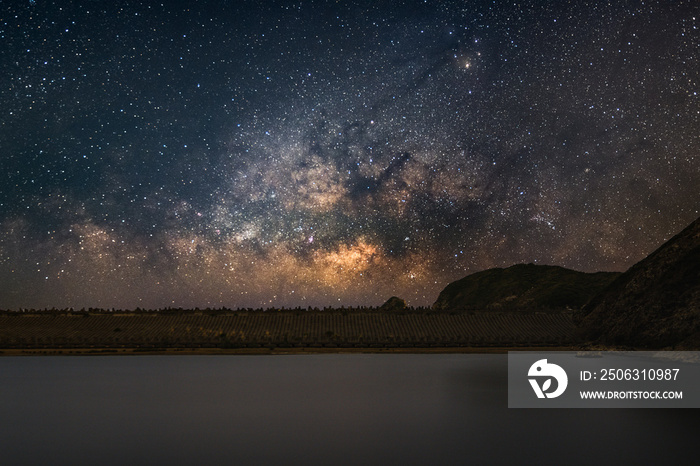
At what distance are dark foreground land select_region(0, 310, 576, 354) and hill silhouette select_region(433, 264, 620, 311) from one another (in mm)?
18600

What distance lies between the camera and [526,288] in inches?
3565

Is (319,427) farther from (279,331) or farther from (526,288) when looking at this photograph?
(526,288)

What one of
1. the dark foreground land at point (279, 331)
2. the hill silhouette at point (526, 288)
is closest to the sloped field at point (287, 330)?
the dark foreground land at point (279, 331)

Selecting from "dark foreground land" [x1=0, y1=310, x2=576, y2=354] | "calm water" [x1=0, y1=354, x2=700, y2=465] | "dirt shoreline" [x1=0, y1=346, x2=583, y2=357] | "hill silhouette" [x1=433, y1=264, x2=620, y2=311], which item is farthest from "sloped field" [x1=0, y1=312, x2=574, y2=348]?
"calm water" [x1=0, y1=354, x2=700, y2=465]

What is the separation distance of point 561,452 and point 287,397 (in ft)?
30.7

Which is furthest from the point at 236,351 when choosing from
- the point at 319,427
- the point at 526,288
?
the point at 526,288

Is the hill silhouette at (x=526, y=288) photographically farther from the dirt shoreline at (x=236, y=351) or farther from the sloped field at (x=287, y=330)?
the dirt shoreline at (x=236, y=351)

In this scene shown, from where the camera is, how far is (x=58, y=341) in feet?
158

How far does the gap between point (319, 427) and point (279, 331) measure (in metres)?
38.5

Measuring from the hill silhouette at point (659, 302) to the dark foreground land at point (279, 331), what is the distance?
8576 mm

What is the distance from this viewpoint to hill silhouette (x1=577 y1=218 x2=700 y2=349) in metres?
30.5

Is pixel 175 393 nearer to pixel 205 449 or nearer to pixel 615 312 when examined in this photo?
pixel 205 449

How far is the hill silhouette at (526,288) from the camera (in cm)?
7812

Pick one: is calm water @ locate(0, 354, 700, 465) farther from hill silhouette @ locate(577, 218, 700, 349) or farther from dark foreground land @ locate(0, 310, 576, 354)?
dark foreground land @ locate(0, 310, 576, 354)
